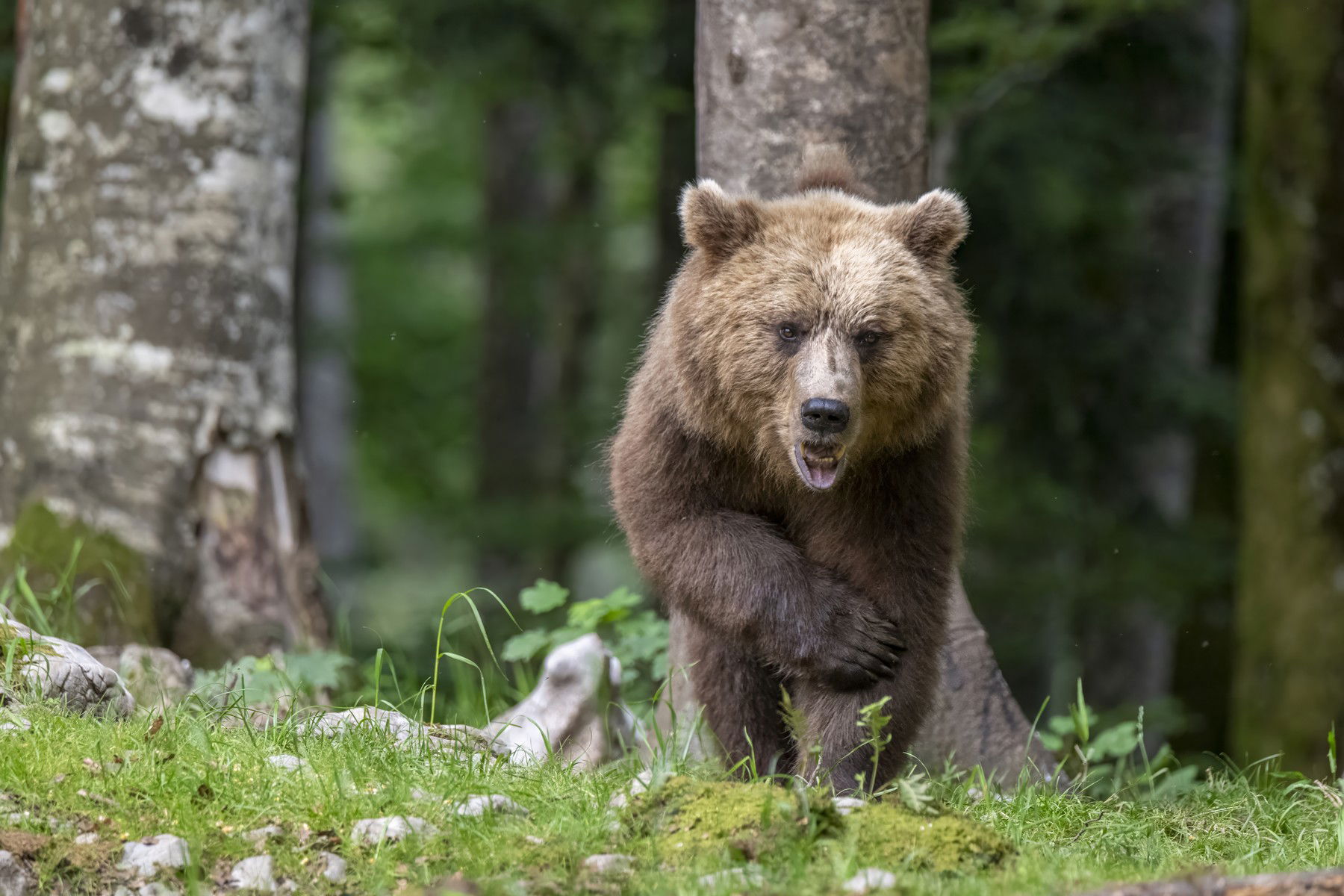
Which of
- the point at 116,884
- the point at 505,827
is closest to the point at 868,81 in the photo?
the point at 505,827

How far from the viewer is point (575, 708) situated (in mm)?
5078

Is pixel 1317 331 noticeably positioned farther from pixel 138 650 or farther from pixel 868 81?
pixel 138 650

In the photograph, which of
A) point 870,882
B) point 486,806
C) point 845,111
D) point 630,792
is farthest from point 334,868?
point 845,111

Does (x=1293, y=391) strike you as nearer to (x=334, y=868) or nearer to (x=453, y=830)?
(x=453, y=830)

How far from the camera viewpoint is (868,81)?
18.6ft

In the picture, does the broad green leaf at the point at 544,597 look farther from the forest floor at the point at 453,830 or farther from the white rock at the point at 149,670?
the forest floor at the point at 453,830

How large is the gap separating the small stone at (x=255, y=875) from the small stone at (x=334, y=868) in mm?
113

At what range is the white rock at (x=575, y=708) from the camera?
502cm

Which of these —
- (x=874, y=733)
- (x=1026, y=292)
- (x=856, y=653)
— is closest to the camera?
(x=874, y=733)

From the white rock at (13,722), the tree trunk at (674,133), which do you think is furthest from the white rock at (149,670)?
the tree trunk at (674,133)

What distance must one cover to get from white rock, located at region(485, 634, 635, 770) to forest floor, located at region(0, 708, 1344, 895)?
0.94 meters

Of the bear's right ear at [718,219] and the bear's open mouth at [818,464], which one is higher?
the bear's right ear at [718,219]

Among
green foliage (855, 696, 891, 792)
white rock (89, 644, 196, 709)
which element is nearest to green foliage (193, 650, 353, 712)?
white rock (89, 644, 196, 709)

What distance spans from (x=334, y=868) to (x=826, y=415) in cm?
187
